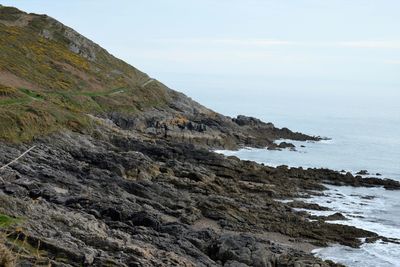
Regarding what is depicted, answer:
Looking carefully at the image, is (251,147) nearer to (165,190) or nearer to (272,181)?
→ (272,181)

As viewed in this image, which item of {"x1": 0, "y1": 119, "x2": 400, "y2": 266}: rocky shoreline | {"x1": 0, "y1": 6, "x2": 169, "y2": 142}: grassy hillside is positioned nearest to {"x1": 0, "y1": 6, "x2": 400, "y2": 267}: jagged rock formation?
{"x1": 0, "y1": 119, "x2": 400, "y2": 266}: rocky shoreline

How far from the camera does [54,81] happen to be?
67250 millimetres

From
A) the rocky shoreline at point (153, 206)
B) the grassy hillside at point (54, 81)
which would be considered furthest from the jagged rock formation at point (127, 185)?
the grassy hillside at point (54, 81)

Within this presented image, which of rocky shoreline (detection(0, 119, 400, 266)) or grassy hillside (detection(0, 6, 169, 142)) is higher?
grassy hillside (detection(0, 6, 169, 142))

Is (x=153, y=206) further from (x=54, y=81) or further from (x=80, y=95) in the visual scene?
(x=54, y=81)

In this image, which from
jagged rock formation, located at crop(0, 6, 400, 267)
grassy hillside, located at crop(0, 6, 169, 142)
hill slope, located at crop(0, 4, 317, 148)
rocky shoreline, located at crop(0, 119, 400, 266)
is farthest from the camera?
hill slope, located at crop(0, 4, 317, 148)

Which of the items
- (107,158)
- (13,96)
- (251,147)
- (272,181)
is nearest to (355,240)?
(272,181)

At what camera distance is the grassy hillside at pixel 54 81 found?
40.9 meters

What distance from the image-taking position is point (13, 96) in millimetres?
45750

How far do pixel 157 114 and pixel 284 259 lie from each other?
5208 cm

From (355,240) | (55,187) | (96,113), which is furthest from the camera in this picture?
(96,113)

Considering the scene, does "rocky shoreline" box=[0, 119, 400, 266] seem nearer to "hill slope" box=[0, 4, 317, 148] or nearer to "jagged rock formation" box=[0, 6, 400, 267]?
"jagged rock formation" box=[0, 6, 400, 267]

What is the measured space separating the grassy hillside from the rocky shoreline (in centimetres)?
260

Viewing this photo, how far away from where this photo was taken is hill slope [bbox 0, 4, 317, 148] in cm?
4450
